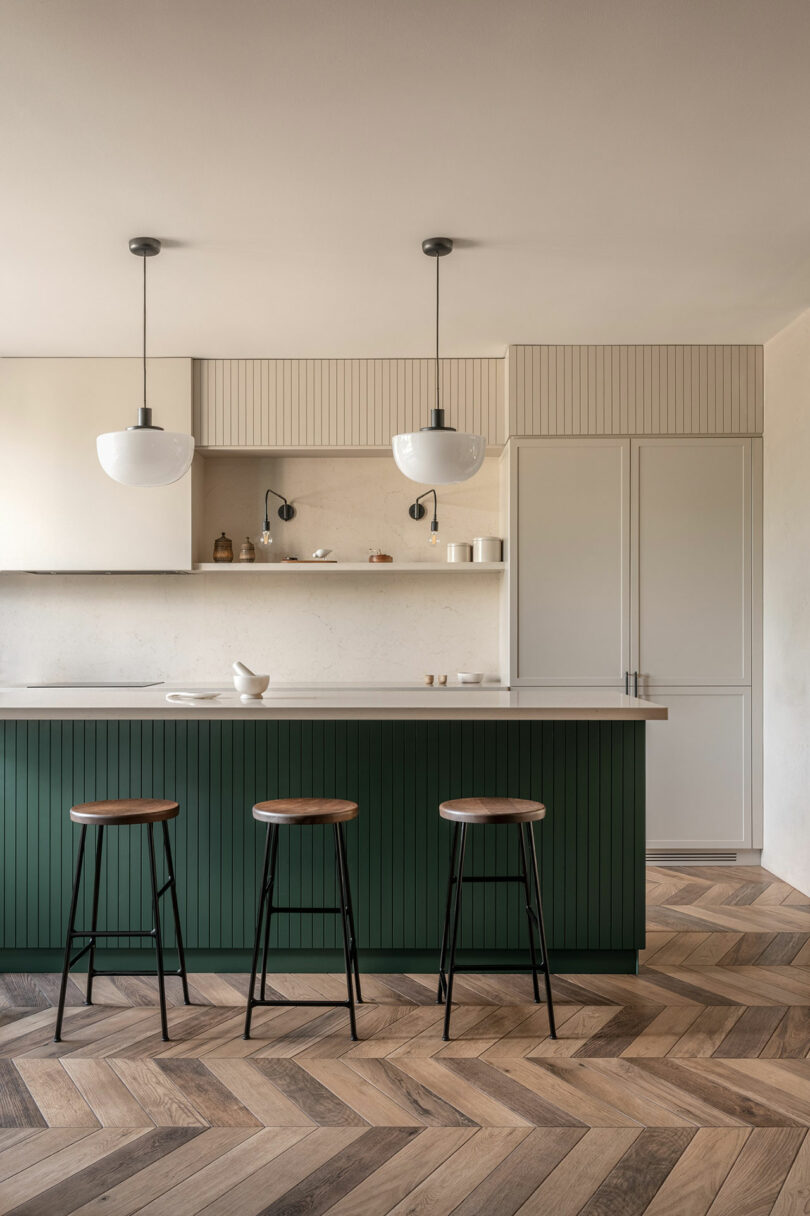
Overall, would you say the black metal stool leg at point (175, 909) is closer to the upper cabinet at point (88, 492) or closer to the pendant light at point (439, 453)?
the pendant light at point (439, 453)

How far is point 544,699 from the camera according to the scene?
333cm

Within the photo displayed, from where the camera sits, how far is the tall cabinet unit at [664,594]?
15.8ft

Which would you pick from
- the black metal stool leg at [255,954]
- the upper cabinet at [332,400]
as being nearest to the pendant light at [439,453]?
the black metal stool leg at [255,954]

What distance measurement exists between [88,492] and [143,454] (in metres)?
1.99

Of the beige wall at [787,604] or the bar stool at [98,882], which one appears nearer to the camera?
the bar stool at [98,882]

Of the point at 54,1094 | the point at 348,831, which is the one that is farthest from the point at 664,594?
the point at 54,1094

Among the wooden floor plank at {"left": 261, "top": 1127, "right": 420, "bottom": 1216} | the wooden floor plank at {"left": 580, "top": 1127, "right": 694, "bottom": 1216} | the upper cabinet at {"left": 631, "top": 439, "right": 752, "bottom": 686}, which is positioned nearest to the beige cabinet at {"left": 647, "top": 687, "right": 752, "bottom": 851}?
the upper cabinet at {"left": 631, "top": 439, "right": 752, "bottom": 686}

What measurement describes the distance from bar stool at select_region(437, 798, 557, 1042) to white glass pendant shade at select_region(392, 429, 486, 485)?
1.12 m

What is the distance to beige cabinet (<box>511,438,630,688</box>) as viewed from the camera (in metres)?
4.82

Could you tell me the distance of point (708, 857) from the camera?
4867mm

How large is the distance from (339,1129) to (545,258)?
10.1 feet

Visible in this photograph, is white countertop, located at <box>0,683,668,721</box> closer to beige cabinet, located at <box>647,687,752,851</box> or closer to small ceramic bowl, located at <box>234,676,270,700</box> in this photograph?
small ceramic bowl, located at <box>234,676,270,700</box>

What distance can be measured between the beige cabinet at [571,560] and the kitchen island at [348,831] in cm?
155

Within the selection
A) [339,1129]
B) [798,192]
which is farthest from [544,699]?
[798,192]
